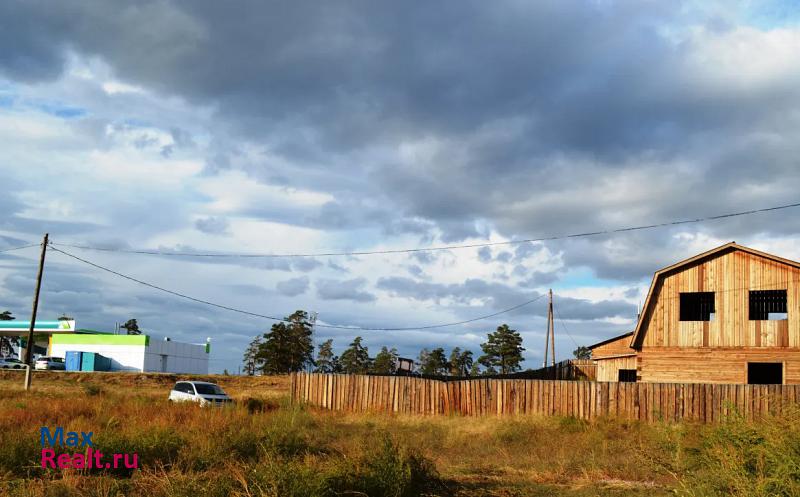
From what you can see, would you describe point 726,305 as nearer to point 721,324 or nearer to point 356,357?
point 721,324

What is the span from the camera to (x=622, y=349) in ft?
142

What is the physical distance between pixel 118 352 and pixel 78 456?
6443 centimetres

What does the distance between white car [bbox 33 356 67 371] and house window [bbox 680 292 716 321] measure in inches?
2115

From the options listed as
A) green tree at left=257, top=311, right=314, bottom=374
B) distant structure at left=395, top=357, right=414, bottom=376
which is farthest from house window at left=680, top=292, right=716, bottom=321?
green tree at left=257, top=311, right=314, bottom=374

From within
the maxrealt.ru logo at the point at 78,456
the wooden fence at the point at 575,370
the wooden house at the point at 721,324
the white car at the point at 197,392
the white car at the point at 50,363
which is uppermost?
the wooden house at the point at 721,324

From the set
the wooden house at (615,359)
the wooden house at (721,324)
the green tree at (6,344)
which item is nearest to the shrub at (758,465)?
the wooden house at (721,324)

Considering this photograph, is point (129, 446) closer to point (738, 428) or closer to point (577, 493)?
point (577, 493)

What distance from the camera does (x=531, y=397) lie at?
79.6 ft

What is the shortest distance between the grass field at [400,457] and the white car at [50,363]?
4720cm

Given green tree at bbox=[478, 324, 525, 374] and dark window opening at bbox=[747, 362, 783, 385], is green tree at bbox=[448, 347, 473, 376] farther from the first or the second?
dark window opening at bbox=[747, 362, 783, 385]

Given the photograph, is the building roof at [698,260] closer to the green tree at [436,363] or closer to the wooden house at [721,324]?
the wooden house at [721,324]

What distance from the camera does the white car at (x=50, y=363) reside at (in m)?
60.3

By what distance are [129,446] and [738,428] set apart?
9.53m

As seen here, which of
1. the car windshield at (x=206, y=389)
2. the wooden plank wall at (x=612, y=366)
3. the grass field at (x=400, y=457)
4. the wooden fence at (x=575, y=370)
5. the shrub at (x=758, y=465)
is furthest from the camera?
the wooden fence at (x=575, y=370)
